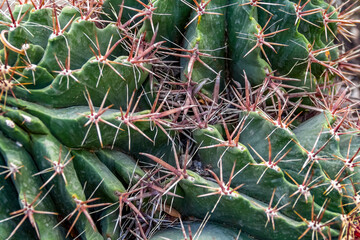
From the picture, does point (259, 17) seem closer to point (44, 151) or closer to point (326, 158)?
point (326, 158)

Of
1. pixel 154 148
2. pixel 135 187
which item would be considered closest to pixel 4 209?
pixel 135 187

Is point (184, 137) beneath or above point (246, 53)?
beneath

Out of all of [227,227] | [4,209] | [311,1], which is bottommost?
[227,227]

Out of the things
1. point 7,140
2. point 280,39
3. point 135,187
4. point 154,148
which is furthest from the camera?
point 280,39

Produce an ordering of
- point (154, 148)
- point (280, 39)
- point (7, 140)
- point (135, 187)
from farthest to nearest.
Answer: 1. point (280, 39)
2. point (154, 148)
3. point (135, 187)
4. point (7, 140)

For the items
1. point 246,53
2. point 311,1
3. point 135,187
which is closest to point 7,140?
point 135,187

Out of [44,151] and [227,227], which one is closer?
[44,151]

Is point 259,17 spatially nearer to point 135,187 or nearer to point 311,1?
point 311,1
